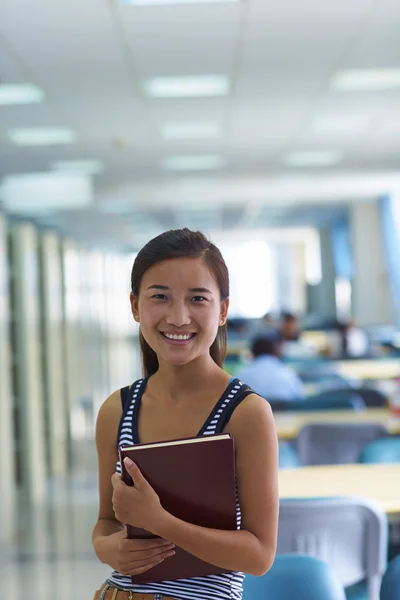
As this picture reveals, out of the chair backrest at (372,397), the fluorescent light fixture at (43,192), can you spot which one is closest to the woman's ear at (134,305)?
the chair backrest at (372,397)

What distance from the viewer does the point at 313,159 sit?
11.2m

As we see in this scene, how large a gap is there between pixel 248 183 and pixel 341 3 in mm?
7567

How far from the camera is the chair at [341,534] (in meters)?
2.56

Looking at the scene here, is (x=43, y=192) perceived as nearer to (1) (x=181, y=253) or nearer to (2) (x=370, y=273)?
(2) (x=370, y=273)

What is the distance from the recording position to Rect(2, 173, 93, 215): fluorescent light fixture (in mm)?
10195

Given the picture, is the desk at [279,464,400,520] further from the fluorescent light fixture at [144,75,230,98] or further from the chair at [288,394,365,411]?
the fluorescent light fixture at [144,75,230,98]

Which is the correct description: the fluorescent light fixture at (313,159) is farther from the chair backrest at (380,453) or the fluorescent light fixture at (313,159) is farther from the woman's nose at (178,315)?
the woman's nose at (178,315)

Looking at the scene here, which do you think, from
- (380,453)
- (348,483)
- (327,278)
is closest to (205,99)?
(380,453)

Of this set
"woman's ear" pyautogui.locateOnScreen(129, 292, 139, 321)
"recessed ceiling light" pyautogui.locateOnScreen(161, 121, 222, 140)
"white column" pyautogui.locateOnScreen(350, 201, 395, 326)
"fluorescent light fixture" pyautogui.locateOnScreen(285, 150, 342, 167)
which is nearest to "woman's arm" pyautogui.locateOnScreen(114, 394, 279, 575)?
"woman's ear" pyautogui.locateOnScreen(129, 292, 139, 321)

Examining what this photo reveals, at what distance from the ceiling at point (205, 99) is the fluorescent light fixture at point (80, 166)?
14 centimetres

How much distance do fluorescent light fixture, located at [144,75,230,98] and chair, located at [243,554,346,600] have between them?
5.21 m

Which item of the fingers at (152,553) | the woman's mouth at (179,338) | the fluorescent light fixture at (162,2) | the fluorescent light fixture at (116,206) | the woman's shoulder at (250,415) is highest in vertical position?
the fluorescent light fixture at (116,206)

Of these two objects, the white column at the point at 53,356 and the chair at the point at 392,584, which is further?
the white column at the point at 53,356

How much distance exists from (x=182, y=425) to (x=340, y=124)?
7768mm
